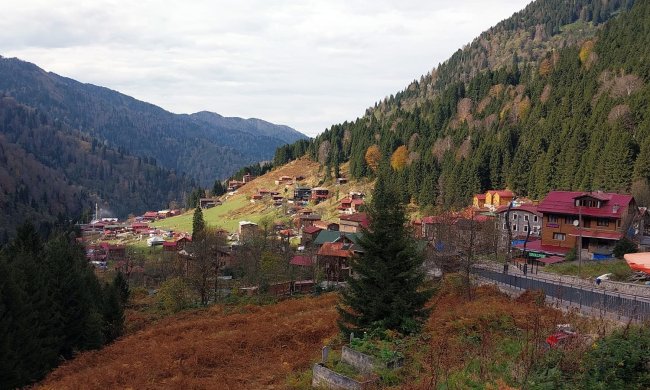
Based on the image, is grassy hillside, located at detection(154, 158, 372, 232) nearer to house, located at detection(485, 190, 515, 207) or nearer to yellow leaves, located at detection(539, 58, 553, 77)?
house, located at detection(485, 190, 515, 207)

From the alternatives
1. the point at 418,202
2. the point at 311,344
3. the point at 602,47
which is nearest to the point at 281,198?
the point at 418,202

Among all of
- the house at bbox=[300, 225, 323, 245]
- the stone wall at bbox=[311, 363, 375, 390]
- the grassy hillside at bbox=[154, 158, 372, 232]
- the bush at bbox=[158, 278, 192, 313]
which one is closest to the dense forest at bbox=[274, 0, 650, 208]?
the grassy hillside at bbox=[154, 158, 372, 232]

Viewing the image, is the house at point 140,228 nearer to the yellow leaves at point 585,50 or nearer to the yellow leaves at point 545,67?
the yellow leaves at point 545,67

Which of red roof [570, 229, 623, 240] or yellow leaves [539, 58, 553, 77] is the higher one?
yellow leaves [539, 58, 553, 77]

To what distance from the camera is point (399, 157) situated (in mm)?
120125

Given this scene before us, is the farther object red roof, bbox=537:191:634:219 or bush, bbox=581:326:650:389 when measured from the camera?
red roof, bbox=537:191:634:219

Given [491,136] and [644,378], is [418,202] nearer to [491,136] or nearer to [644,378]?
[491,136]

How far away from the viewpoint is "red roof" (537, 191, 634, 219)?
160 feet

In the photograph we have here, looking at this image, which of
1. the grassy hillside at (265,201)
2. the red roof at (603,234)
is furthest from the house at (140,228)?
the red roof at (603,234)

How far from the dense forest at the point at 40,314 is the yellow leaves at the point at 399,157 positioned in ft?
293

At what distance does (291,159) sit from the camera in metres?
174

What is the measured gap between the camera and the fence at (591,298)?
2270 centimetres

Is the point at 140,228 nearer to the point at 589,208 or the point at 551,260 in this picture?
the point at 551,260

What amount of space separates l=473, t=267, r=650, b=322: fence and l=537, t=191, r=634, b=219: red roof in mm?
17130
